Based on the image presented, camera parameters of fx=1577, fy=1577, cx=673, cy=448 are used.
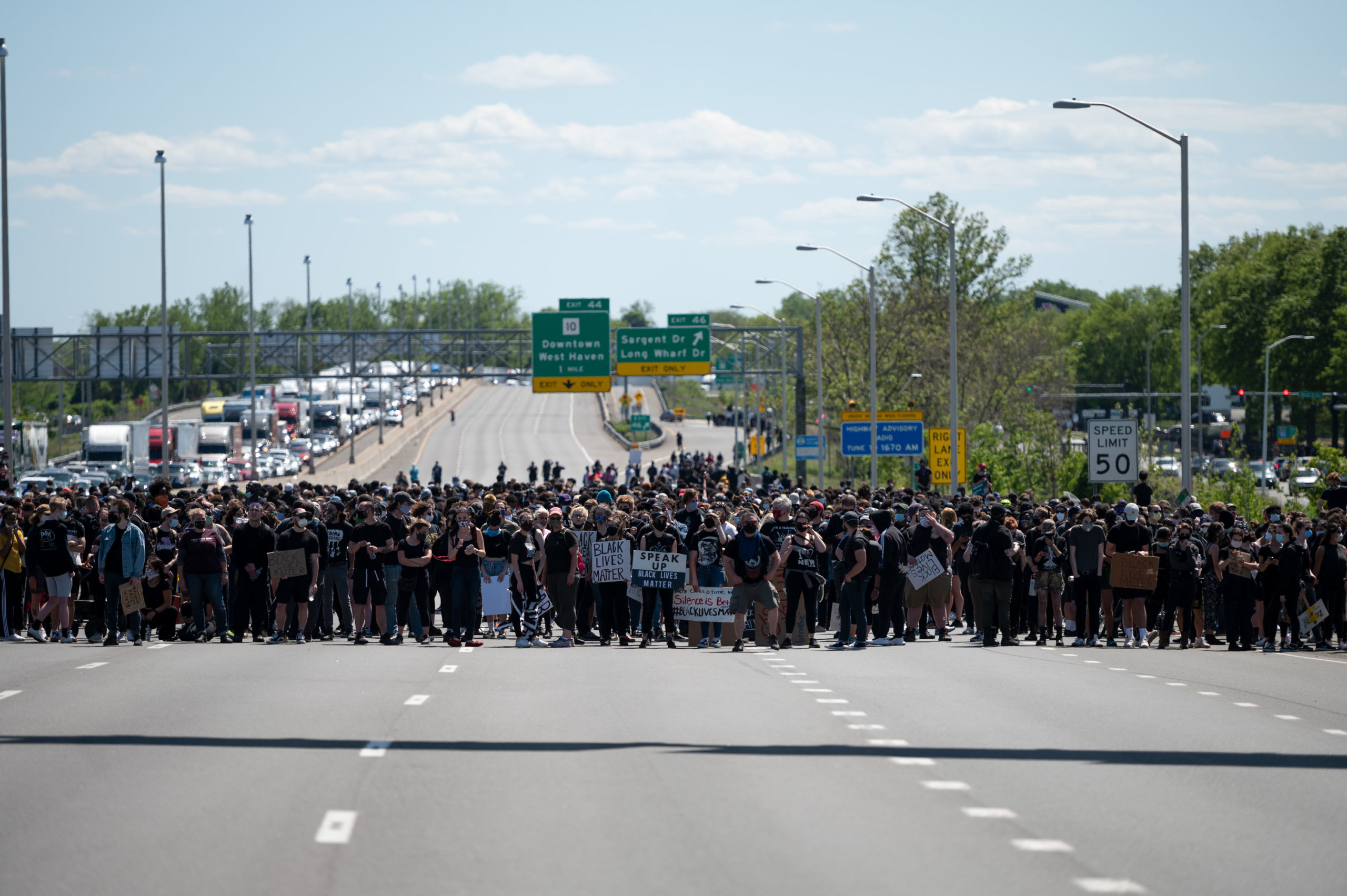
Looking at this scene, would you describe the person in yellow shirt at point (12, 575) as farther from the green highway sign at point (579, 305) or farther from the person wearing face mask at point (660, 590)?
the green highway sign at point (579, 305)

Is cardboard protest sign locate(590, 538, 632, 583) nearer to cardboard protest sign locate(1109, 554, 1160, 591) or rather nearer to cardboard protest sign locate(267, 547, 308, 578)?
cardboard protest sign locate(267, 547, 308, 578)

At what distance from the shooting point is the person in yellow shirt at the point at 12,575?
19062 mm

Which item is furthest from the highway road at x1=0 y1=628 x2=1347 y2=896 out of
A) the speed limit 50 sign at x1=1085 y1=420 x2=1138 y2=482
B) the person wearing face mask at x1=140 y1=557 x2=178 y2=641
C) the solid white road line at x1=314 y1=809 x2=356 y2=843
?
the speed limit 50 sign at x1=1085 y1=420 x2=1138 y2=482

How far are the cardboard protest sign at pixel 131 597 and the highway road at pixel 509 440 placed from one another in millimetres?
56283

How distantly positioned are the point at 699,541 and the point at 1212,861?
12402 millimetres

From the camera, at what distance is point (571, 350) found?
5728cm

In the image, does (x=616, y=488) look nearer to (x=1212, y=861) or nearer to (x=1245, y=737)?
(x=1245, y=737)

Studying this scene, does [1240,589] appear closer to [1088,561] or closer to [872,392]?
[1088,561]

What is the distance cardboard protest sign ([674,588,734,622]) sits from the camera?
64.8 ft

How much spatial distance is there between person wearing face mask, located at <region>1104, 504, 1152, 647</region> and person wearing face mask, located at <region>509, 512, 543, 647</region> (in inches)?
283

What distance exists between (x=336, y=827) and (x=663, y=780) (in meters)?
2.20

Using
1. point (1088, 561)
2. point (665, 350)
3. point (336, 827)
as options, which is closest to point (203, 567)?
point (1088, 561)

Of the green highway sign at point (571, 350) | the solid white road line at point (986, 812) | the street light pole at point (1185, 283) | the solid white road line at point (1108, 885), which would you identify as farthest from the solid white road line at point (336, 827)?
the green highway sign at point (571, 350)

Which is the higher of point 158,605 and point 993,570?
point 993,570
